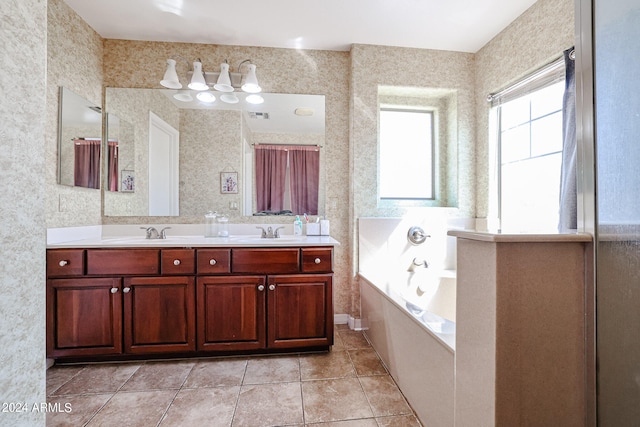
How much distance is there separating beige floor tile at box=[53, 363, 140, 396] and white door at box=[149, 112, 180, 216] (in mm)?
1159

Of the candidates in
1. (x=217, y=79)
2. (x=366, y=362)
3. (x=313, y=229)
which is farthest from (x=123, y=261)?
(x=366, y=362)

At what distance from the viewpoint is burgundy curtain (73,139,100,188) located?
2.12m

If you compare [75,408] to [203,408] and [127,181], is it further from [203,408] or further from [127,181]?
[127,181]

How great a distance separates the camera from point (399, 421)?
138 cm

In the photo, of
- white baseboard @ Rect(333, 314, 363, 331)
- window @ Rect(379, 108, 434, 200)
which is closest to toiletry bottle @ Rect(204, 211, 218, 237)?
white baseboard @ Rect(333, 314, 363, 331)

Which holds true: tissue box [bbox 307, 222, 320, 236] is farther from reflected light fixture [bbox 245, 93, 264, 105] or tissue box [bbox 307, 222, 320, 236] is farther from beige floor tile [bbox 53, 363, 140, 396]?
beige floor tile [bbox 53, 363, 140, 396]

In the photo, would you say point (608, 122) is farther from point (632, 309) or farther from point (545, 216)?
point (545, 216)

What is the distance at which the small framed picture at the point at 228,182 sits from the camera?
246 centimetres

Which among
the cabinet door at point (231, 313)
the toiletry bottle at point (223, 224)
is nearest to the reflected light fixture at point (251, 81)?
the toiletry bottle at point (223, 224)

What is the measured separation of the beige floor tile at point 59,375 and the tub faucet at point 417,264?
250 centimetres

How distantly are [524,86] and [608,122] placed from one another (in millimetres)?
1702

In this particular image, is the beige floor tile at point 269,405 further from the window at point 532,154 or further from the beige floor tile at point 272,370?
the window at point 532,154

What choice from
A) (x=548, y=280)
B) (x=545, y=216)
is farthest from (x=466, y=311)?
(x=545, y=216)

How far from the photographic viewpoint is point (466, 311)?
95 centimetres
